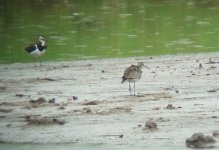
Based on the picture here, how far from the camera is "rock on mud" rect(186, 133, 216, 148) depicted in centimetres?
1289

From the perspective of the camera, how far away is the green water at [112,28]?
2945 cm

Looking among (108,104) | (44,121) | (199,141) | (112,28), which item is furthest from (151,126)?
A: (112,28)

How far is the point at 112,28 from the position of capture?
3803cm

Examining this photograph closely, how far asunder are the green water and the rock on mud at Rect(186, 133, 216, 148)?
48.3 ft

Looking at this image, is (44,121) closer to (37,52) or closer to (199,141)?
(199,141)

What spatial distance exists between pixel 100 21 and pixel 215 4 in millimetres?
10399

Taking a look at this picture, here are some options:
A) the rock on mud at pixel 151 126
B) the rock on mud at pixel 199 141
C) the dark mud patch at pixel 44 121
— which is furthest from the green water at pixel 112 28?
the rock on mud at pixel 199 141

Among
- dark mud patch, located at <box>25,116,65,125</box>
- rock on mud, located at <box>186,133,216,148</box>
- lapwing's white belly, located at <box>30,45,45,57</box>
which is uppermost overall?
lapwing's white belly, located at <box>30,45,45,57</box>

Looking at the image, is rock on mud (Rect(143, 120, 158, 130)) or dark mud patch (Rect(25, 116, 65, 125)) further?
dark mud patch (Rect(25, 116, 65, 125))

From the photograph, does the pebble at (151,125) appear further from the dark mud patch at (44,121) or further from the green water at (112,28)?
the green water at (112,28)

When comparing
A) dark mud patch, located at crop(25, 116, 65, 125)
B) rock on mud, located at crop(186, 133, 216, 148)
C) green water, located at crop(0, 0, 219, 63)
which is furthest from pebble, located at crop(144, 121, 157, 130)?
green water, located at crop(0, 0, 219, 63)

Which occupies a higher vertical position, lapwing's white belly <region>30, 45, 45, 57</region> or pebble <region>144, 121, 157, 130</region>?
lapwing's white belly <region>30, 45, 45, 57</region>

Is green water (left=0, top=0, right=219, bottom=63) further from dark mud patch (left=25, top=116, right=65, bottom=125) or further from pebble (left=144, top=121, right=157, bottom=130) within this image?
pebble (left=144, top=121, right=157, bottom=130)

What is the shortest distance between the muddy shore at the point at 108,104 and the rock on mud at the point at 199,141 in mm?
255
